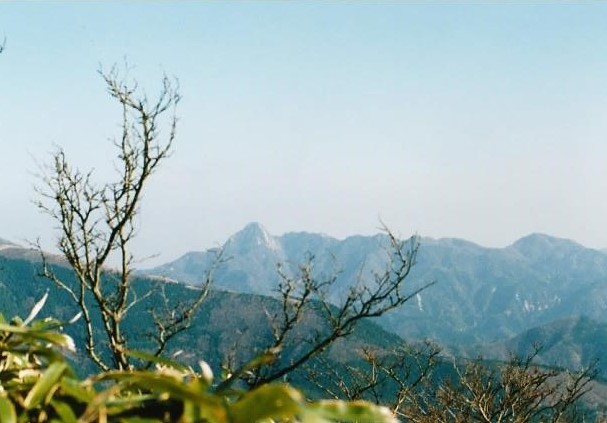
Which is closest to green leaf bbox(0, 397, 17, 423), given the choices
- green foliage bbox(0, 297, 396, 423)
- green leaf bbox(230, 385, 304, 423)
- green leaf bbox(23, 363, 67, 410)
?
green foliage bbox(0, 297, 396, 423)

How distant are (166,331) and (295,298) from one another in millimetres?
3216

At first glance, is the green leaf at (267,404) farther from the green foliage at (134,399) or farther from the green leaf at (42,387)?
the green leaf at (42,387)

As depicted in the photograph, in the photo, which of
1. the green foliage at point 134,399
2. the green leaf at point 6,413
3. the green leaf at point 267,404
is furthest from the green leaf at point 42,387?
the green leaf at point 267,404

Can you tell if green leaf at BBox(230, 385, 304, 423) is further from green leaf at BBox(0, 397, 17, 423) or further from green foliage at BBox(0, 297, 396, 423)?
green leaf at BBox(0, 397, 17, 423)

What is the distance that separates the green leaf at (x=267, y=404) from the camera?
1.07 m

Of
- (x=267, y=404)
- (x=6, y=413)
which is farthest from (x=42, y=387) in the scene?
(x=267, y=404)

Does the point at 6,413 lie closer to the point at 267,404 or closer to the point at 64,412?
the point at 64,412

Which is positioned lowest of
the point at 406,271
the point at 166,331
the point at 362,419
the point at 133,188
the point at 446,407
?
the point at 446,407

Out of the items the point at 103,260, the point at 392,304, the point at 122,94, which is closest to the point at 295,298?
the point at 392,304

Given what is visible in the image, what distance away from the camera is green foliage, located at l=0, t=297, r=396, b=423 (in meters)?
1.10

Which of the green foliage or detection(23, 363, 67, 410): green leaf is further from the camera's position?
detection(23, 363, 67, 410): green leaf

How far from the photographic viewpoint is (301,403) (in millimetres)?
1065

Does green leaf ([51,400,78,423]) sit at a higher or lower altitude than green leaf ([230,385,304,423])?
lower

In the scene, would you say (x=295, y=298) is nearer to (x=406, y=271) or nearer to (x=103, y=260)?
(x=406, y=271)
